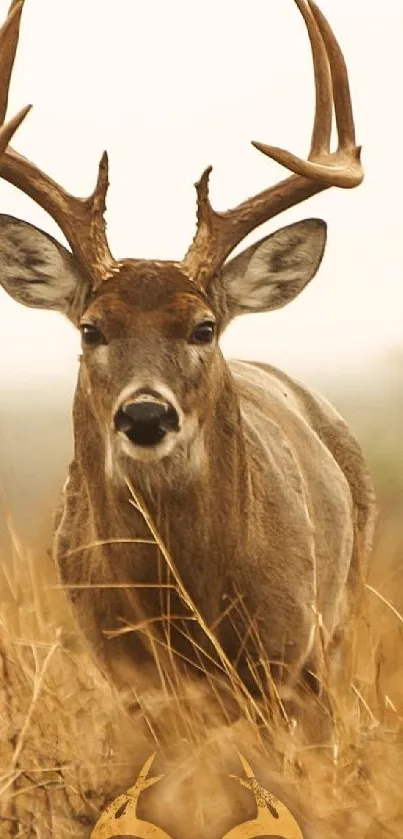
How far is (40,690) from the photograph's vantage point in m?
5.24

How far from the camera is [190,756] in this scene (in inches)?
197

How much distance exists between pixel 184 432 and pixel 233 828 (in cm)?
145

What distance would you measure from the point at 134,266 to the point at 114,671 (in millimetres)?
1538

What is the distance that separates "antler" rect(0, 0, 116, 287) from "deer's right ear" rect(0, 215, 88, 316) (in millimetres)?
96

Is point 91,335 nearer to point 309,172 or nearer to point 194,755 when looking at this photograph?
point 309,172

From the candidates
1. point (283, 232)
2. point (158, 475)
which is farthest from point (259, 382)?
point (158, 475)

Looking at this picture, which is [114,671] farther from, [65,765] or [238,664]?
[65,765]

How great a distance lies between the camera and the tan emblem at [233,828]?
452cm

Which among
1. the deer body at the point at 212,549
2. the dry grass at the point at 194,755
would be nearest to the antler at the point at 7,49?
the deer body at the point at 212,549

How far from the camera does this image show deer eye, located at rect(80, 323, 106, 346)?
5.56 meters

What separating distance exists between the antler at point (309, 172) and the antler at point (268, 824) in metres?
2.01

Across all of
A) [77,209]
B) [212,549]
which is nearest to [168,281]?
[77,209]

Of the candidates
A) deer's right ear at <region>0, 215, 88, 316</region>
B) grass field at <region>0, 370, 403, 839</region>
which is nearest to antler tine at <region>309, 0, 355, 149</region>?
deer's right ear at <region>0, 215, 88, 316</region>

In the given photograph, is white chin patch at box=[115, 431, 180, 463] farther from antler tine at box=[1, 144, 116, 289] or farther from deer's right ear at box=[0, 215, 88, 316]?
deer's right ear at box=[0, 215, 88, 316]
